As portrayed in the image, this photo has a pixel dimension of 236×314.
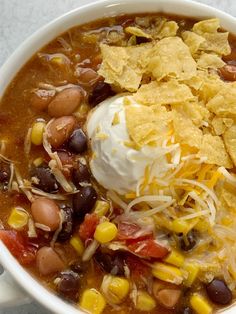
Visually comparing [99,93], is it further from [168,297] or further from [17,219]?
[168,297]

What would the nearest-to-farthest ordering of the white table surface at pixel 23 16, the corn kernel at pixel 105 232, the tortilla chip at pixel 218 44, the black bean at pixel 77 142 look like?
1. the corn kernel at pixel 105 232
2. the black bean at pixel 77 142
3. the tortilla chip at pixel 218 44
4. the white table surface at pixel 23 16

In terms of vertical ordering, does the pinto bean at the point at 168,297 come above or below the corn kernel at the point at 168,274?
below

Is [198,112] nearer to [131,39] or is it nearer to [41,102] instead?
[131,39]

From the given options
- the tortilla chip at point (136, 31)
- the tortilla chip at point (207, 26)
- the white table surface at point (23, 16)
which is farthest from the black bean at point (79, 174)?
the white table surface at point (23, 16)

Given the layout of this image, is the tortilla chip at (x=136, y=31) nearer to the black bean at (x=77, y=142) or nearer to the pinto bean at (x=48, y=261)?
the black bean at (x=77, y=142)

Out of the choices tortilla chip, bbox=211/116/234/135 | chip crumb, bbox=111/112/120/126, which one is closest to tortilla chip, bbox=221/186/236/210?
tortilla chip, bbox=211/116/234/135

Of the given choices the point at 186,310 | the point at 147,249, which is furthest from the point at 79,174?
the point at 186,310

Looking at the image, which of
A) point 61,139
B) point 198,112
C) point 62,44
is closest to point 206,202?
point 198,112

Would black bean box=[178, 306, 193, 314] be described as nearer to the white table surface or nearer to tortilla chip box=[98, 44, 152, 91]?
tortilla chip box=[98, 44, 152, 91]
